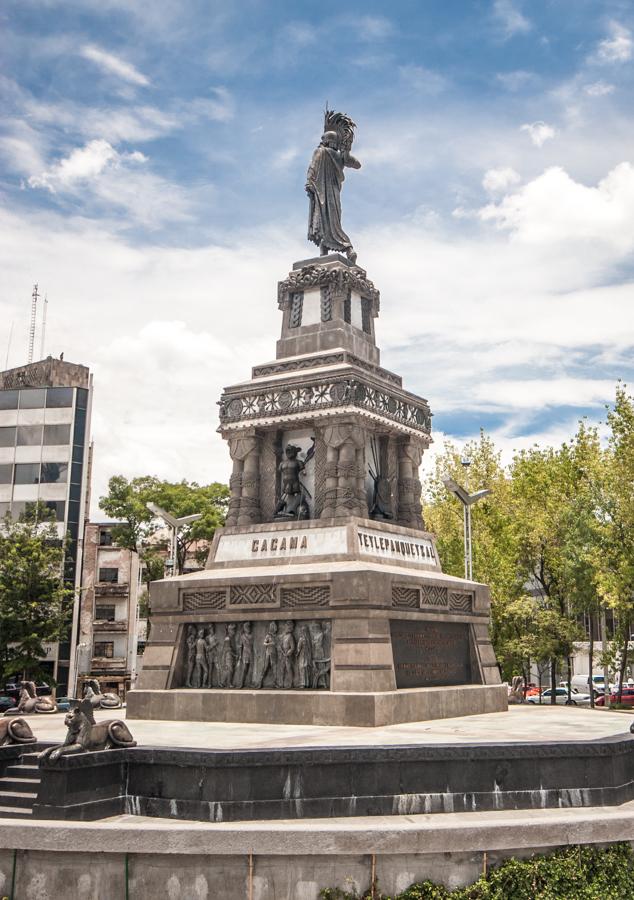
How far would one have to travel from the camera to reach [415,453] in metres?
22.8

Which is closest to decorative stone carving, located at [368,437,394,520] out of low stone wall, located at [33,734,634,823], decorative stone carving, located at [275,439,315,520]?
decorative stone carving, located at [275,439,315,520]

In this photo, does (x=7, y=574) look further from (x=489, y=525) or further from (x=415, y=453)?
(x=415, y=453)

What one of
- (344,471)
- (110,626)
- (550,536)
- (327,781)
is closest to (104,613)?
(110,626)

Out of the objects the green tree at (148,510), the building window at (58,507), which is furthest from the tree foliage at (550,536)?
the building window at (58,507)

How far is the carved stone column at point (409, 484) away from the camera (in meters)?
22.4

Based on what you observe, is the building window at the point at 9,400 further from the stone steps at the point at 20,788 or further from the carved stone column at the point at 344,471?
the stone steps at the point at 20,788

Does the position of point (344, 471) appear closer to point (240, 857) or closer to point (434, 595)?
point (434, 595)

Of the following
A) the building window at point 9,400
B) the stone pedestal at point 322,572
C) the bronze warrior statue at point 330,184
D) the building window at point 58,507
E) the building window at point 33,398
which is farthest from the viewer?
the building window at point 9,400

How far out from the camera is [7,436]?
56.1m

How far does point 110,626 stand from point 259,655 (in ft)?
150

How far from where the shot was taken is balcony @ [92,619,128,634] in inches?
2422

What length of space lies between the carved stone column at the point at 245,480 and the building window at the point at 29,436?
36.5 m

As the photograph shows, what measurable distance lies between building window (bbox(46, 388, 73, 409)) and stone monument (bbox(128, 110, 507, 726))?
114 ft

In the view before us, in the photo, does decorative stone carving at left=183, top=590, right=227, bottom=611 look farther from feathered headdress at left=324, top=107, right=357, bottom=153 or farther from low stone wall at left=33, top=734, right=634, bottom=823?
feathered headdress at left=324, top=107, right=357, bottom=153
